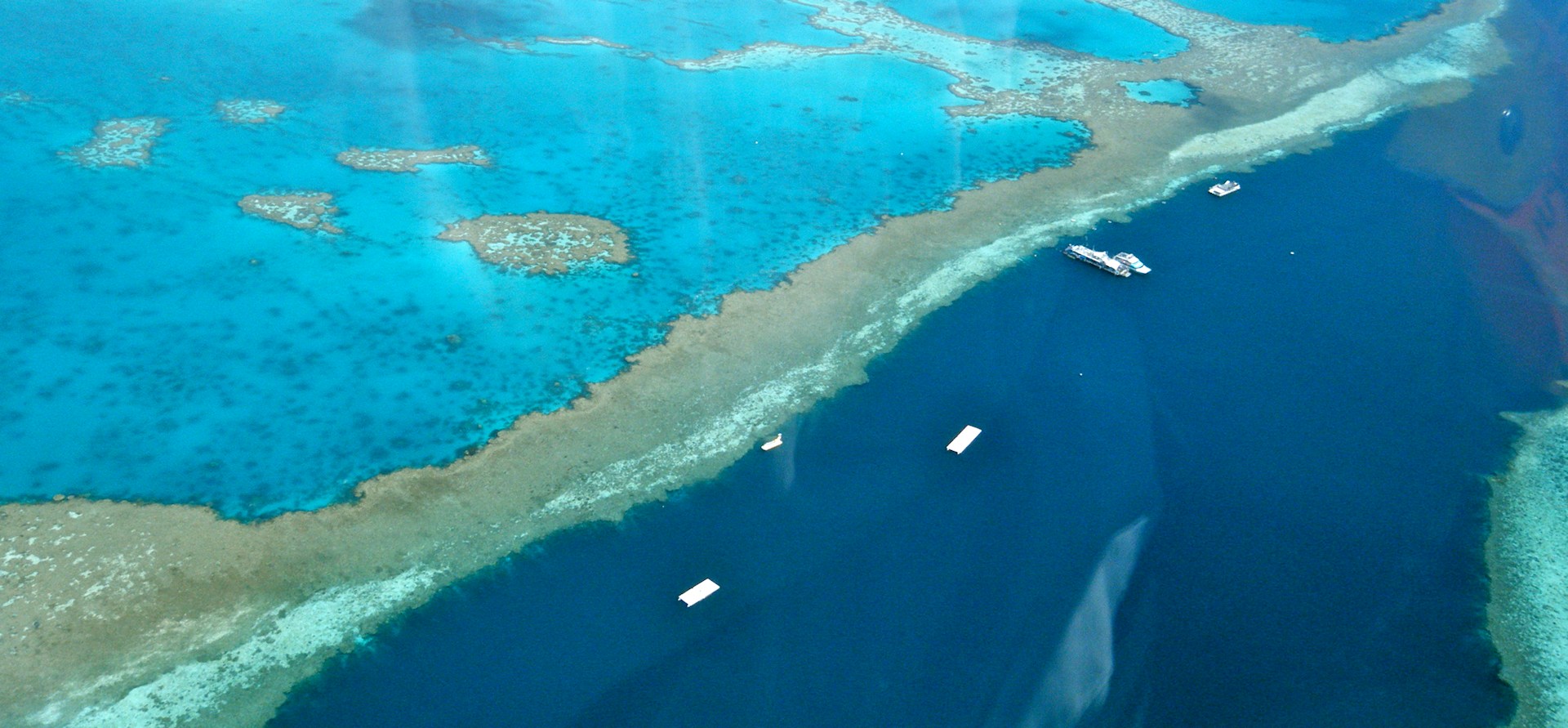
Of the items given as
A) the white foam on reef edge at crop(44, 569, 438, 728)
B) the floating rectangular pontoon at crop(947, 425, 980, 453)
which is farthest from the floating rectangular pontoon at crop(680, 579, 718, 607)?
the floating rectangular pontoon at crop(947, 425, 980, 453)

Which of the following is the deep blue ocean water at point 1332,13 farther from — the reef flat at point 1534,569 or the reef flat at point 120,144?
the reef flat at point 120,144

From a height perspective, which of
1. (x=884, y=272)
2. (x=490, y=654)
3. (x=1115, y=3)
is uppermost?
(x=1115, y=3)

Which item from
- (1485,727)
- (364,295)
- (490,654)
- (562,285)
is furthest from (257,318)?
(1485,727)

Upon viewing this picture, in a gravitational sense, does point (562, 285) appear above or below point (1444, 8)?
below

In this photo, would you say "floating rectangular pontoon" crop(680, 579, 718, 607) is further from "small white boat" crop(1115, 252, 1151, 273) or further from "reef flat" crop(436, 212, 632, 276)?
"small white boat" crop(1115, 252, 1151, 273)

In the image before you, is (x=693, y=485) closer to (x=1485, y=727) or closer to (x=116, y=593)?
(x=116, y=593)

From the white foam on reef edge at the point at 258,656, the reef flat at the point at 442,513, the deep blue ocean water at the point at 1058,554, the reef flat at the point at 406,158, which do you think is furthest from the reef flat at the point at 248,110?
the deep blue ocean water at the point at 1058,554
